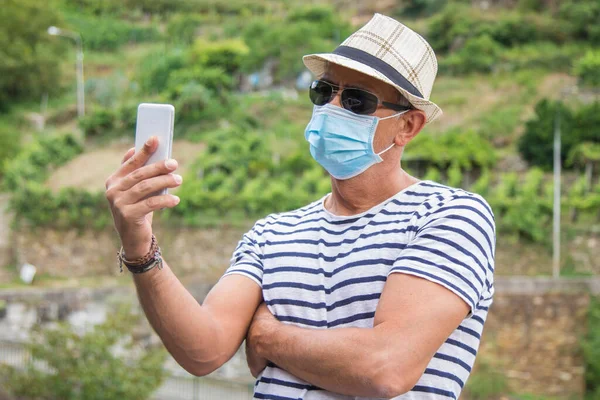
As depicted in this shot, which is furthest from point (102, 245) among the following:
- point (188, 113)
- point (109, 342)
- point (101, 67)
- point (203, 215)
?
point (101, 67)

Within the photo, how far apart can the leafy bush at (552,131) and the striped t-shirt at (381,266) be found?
17530mm

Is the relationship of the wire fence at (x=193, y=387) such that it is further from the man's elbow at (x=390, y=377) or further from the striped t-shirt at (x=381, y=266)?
the man's elbow at (x=390, y=377)

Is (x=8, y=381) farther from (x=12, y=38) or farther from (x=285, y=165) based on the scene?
(x=12, y=38)

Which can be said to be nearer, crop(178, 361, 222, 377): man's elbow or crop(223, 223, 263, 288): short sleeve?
crop(178, 361, 222, 377): man's elbow

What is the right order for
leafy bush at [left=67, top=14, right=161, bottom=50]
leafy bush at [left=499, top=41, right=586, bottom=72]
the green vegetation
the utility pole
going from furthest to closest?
leafy bush at [left=67, top=14, right=161, bottom=50] → leafy bush at [left=499, top=41, right=586, bottom=72] → the green vegetation → the utility pole

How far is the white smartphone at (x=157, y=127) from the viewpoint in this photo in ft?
5.26

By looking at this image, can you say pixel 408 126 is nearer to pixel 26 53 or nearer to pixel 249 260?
pixel 249 260

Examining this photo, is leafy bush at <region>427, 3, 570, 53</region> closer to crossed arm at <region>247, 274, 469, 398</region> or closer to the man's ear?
the man's ear

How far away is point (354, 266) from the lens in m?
1.85

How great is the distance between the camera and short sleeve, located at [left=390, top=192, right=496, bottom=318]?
1721 mm

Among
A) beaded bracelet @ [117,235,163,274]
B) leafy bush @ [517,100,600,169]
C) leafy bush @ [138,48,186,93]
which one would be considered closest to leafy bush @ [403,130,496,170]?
leafy bush @ [517,100,600,169]

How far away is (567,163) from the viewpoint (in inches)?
725

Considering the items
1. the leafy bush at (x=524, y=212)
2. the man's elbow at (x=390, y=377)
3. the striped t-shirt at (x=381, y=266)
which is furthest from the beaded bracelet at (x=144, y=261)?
the leafy bush at (x=524, y=212)

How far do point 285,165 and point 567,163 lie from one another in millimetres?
7009
